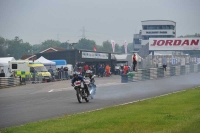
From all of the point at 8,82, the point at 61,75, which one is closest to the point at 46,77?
the point at 61,75

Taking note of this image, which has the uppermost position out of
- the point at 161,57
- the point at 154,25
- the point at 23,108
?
the point at 154,25

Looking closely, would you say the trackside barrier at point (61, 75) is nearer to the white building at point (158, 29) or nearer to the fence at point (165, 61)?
the fence at point (165, 61)

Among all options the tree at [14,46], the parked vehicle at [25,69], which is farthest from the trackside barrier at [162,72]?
the parked vehicle at [25,69]

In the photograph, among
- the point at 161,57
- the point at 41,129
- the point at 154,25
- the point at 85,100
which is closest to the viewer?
the point at 41,129

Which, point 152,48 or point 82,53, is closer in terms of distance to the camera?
point 82,53

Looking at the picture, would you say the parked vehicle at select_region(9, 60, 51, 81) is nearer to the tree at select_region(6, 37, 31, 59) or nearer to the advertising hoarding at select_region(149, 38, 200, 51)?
the tree at select_region(6, 37, 31, 59)

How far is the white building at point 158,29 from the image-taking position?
9881 centimetres

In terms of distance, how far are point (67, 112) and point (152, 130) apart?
5.96m

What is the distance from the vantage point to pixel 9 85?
38.6m

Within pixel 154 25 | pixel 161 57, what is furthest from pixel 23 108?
pixel 154 25

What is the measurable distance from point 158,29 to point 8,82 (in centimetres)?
7352

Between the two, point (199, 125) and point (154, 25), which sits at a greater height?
point (154, 25)

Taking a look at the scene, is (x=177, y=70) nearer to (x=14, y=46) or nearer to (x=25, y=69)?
(x=25, y=69)

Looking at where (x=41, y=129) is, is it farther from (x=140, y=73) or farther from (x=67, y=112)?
(x=140, y=73)
